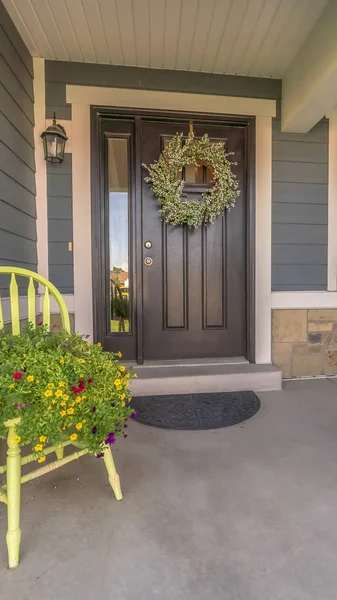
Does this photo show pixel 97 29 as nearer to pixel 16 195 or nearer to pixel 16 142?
pixel 16 142

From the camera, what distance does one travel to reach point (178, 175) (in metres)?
2.66

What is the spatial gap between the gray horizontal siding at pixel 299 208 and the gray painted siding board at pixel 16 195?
1824 mm

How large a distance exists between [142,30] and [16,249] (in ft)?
5.33

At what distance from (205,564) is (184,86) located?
2884 millimetres

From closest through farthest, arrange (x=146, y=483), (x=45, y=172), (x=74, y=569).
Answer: (x=74, y=569), (x=146, y=483), (x=45, y=172)

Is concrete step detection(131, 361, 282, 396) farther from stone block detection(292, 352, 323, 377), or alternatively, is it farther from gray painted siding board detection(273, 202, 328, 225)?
gray painted siding board detection(273, 202, 328, 225)

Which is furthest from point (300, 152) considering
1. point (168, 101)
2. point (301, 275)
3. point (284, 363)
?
point (284, 363)

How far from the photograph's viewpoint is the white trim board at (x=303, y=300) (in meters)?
2.78

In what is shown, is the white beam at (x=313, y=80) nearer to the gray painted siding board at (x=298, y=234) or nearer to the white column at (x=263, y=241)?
the white column at (x=263, y=241)

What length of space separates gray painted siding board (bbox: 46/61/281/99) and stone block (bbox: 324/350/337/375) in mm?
2096

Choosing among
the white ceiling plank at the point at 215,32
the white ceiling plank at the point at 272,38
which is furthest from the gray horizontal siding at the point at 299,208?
the white ceiling plank at the point at 215,32

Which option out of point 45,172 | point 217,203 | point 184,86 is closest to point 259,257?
point 217,203

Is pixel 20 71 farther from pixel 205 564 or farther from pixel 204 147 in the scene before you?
pixel 205 564

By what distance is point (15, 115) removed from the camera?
85.4 inches
